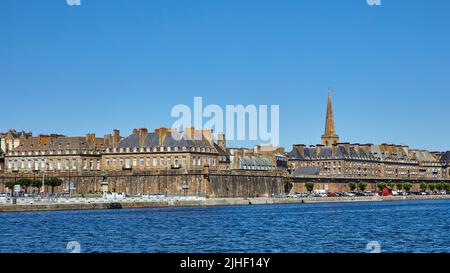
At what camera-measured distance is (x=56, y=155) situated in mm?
126312

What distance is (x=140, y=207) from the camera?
293 ft

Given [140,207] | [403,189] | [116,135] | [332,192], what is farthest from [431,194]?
[140,207]

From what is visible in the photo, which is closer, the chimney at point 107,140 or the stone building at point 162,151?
the stone building at point 162,151

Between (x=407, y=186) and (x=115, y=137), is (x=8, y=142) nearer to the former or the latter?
(x=115, y=137)

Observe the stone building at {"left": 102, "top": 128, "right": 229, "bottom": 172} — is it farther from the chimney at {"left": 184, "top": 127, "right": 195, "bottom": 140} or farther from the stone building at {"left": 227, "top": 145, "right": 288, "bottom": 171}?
the stone building at {"left": 227, "top": 145, "right": 288, "bottom": 171}

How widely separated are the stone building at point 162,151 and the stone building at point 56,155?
331cm

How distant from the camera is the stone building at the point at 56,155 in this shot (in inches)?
4902

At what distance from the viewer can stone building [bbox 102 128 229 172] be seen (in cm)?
11581

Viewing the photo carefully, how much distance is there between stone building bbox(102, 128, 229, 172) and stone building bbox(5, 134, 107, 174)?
331 cm

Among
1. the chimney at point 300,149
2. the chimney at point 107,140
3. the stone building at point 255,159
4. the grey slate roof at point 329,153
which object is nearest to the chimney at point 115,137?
the chimney at point 107,140

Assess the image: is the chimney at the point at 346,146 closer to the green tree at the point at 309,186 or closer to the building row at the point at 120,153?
the green tree at the point at 309,186

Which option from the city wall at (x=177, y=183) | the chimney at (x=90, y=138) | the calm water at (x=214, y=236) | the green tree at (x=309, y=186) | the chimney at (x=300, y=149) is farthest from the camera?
the chimney at (x=300, y=149)
